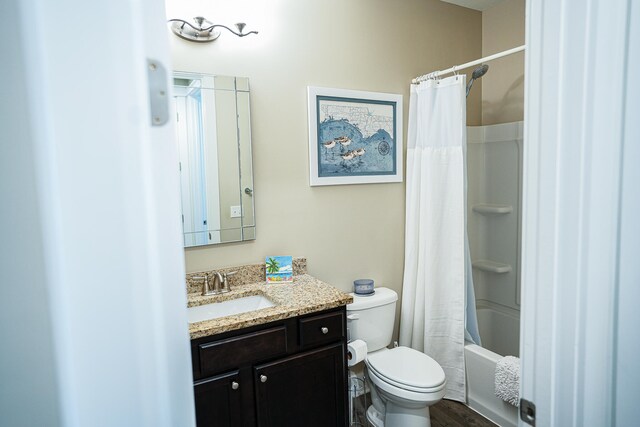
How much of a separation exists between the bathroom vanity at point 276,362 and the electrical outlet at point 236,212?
0.40 metres

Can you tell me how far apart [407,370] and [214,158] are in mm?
1525

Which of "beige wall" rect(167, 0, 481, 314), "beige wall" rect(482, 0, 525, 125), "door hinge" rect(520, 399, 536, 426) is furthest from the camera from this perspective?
"beige wall" rect(482, 0, 525, 125)

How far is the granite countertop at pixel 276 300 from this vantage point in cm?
159

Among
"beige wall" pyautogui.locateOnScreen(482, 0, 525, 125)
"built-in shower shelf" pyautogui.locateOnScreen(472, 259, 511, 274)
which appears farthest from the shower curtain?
"beige wall" pyautogui.locateOnScreen(482, 0, 525, 125)

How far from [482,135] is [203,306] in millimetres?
2472

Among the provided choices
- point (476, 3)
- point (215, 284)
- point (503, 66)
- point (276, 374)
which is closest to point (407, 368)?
point (276, 374)

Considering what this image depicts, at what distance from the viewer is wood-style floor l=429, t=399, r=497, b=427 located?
2.32 metres

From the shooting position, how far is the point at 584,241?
0.73 meters

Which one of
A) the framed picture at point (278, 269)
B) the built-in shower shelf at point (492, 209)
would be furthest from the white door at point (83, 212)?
the built-in shower shelf at point (492, 209)

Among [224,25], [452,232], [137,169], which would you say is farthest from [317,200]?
[137,169]

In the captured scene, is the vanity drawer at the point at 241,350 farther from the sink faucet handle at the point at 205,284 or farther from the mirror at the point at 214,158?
the mirror at the point at 214,158

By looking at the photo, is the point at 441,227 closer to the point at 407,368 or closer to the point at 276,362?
the point at 407,368

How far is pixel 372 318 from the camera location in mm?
2316

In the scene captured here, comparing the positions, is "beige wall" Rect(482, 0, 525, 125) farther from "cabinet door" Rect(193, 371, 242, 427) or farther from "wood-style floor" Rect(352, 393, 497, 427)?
"cabinet door" Rect(193, 371, 242, 427)
